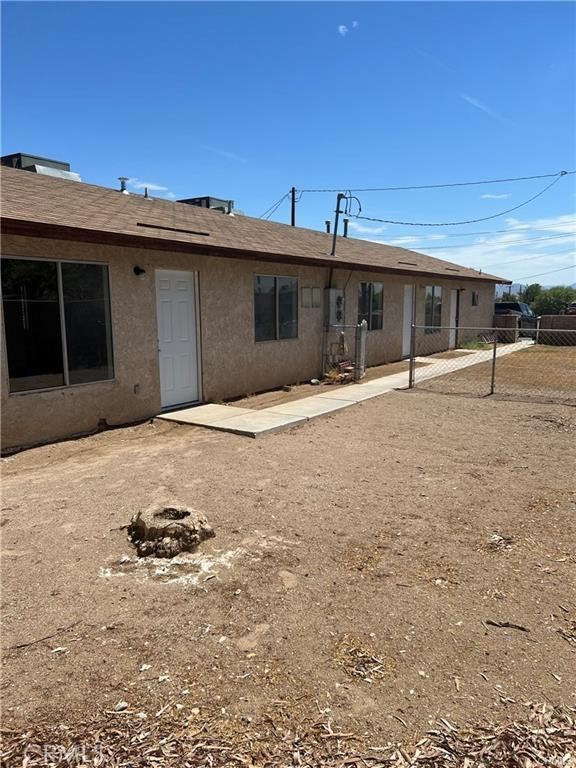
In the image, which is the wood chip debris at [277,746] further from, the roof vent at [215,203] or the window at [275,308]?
the roof vent at [215,203]

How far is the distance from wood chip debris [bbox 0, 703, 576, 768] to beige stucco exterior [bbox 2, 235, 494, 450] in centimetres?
537

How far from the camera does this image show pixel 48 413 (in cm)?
738

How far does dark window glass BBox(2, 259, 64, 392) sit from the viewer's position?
6848mm

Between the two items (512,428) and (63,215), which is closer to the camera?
(63,215)

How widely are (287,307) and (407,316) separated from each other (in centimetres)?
729

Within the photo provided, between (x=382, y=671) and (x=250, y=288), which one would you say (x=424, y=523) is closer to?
(x=382, y=671)

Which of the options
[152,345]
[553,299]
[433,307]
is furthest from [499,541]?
[553,299]

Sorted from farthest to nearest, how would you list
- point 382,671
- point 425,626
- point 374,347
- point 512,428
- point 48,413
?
1. point 374,347
2. point 512,428
3. point 48,413
4. point 425,626
5. point 382,671

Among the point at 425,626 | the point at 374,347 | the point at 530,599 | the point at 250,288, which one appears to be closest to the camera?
the point at 425,626

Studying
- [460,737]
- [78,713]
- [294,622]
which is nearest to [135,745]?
[78,713]

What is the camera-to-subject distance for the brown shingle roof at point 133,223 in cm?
703

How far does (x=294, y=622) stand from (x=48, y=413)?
5.38m

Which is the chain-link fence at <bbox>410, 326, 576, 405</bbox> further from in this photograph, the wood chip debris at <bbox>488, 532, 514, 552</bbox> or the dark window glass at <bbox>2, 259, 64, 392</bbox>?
the dark window glass at <bbox>2, 259, 64, 392</bbox>

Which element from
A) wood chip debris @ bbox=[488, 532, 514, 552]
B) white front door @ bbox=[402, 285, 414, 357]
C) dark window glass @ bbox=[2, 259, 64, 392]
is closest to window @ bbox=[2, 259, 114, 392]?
dark window glass @ bbox=[2, 259, 64, 392]
